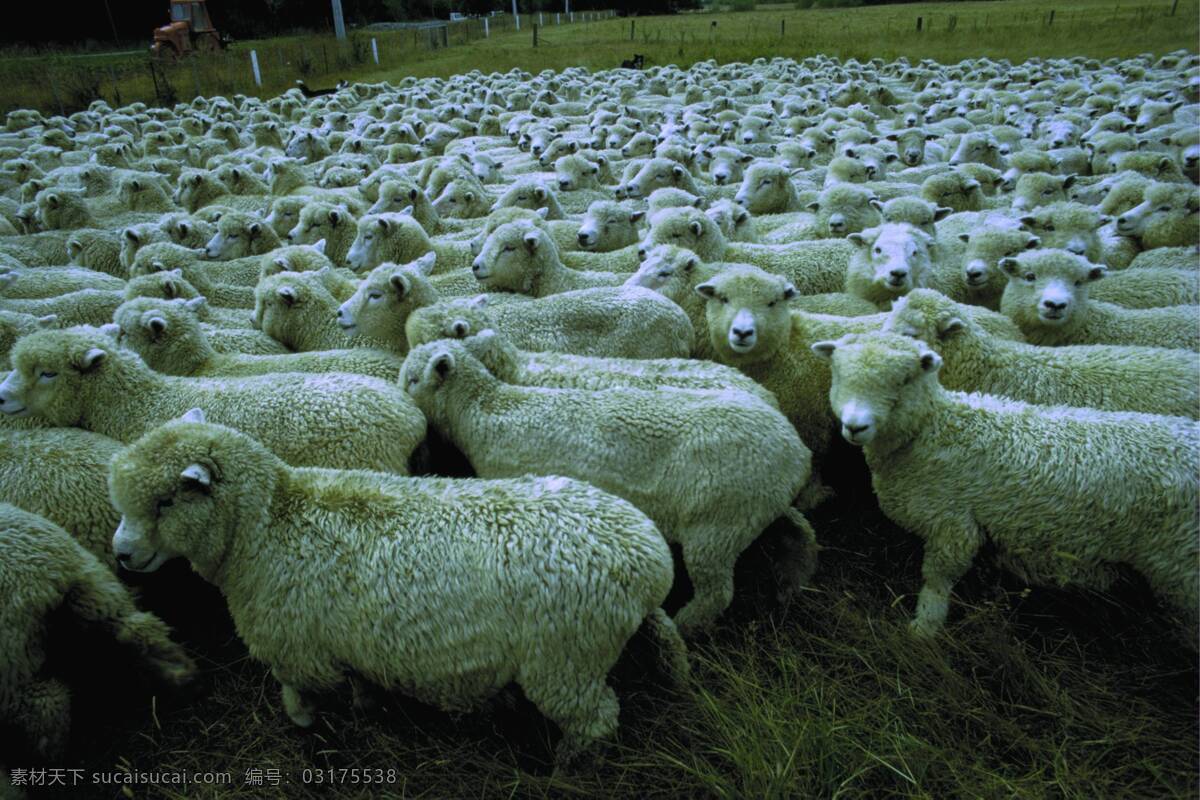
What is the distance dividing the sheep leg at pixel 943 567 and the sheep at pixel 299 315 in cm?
392

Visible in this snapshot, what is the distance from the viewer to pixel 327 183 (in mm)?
9930

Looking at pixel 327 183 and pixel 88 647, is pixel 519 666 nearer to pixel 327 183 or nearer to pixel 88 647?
pixel 88 647

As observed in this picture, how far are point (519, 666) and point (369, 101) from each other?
1929 centimetres

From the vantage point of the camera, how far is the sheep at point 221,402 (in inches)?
140

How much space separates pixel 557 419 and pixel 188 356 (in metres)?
2.64

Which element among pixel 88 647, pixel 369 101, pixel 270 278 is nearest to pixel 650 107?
pixel 369 101

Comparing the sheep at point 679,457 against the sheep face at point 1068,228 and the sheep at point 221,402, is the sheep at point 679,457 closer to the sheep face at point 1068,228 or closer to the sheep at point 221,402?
the sheep at point 221,402

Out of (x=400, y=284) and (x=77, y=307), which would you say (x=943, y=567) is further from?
(x=77, y=307)

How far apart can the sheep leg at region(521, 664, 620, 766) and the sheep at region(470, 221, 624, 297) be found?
144 inches

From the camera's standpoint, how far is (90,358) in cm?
380

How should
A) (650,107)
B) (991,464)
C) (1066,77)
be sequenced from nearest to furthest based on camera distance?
1. (991,464)
2. (650,107)
3. (1066,77)

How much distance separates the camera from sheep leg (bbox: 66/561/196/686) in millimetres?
2895

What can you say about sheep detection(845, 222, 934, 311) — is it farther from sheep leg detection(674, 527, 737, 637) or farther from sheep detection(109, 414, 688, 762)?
sheep detection(109, 414, 688, 762)

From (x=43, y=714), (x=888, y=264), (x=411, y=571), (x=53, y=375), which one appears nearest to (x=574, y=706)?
(x=411, y=571)
